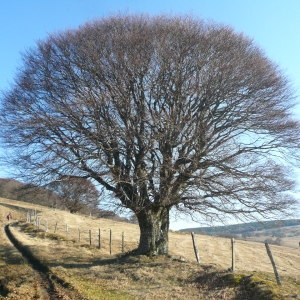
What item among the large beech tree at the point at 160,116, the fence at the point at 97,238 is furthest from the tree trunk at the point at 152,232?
the fence at the point at 97,238

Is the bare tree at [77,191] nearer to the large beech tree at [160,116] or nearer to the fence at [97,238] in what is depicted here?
the large beech tree at [160,116]

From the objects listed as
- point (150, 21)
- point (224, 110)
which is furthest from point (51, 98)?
point (224, 110)

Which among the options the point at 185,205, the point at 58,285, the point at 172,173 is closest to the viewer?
the point at 58,285

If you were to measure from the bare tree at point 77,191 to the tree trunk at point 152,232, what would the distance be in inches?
90.4

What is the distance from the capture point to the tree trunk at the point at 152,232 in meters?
18.1

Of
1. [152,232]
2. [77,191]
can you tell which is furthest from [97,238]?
[152,232]

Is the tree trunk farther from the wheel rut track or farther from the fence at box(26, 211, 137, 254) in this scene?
the fence at box(26, 211, 137, 254)

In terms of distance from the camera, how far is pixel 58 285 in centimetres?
1216

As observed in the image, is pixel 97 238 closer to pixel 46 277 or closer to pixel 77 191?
pixel 77 191

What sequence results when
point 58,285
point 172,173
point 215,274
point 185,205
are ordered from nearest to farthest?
1. point 58,285
2. point 215,274
3. point 172,173
4. point 185,205

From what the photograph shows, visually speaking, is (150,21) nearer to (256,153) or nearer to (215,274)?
(256,153)

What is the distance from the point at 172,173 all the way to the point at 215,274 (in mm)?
4865

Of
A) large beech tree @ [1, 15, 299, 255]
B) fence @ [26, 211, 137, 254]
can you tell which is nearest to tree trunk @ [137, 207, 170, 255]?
large beech tree @ [1, 15, 299, 255]

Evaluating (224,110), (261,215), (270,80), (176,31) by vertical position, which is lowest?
(261,215)
